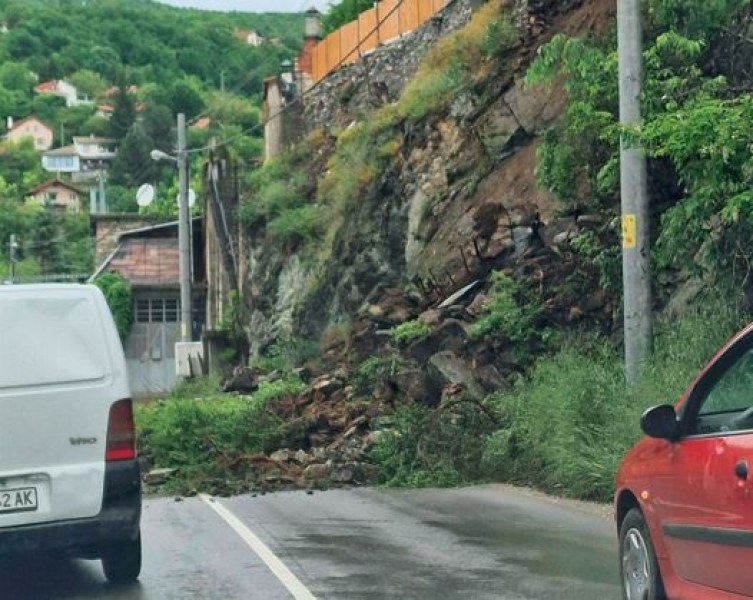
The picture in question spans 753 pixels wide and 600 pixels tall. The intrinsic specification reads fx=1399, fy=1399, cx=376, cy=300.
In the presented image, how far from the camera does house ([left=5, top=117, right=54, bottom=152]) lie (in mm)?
154250

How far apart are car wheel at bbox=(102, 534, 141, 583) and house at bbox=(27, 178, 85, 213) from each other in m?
119

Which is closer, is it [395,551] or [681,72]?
[395,551]

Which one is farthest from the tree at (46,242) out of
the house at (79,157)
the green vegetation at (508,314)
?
the green vegetation at (508,314)

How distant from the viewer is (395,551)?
36.2 ft

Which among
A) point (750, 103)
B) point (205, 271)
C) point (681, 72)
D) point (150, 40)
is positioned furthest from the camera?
point (150, 40)

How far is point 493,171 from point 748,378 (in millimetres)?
15973

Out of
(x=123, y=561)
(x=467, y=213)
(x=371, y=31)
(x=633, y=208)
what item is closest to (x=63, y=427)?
(x=123, y=561)

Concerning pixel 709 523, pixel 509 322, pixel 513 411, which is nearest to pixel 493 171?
pixel 509 322

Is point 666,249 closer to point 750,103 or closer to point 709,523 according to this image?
point 750,103

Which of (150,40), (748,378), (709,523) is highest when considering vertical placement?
(150,40)

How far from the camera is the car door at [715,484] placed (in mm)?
6355

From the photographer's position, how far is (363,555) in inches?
427

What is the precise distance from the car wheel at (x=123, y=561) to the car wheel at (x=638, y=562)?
11.3ft

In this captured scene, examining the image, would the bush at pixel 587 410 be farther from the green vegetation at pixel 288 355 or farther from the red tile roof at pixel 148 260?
the red tile roof at pixel 148 260
